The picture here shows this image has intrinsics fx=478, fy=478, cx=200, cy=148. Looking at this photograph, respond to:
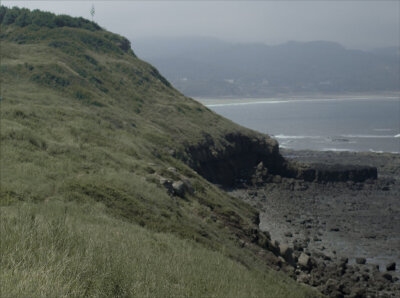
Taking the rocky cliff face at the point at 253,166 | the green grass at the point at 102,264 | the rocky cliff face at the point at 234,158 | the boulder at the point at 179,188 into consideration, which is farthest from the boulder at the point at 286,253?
the rocky cliff face at the point at 253,166

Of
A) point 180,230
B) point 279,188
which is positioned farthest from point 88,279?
point 279,188

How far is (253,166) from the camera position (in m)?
46.3

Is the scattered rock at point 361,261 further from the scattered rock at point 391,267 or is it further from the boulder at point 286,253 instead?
the boulder at point 286,253

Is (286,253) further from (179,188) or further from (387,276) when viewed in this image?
(387,276)

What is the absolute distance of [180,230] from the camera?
13.0 metres

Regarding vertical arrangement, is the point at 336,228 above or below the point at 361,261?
above

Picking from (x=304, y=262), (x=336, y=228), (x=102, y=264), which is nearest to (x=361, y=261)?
(x=304, y=262)

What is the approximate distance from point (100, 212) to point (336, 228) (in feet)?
68.1

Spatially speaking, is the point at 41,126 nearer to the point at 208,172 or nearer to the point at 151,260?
the point at 151,260

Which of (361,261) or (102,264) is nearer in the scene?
(102,264)

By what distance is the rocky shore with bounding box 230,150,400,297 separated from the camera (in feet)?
63.7

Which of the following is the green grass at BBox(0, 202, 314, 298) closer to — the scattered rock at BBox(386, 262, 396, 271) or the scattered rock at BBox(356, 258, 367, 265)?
the scattered rock at BBox(386, 262, 396, 271)

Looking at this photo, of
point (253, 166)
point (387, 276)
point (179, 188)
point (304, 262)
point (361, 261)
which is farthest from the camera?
point (253, 166)

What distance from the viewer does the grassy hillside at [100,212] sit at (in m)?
5.92
